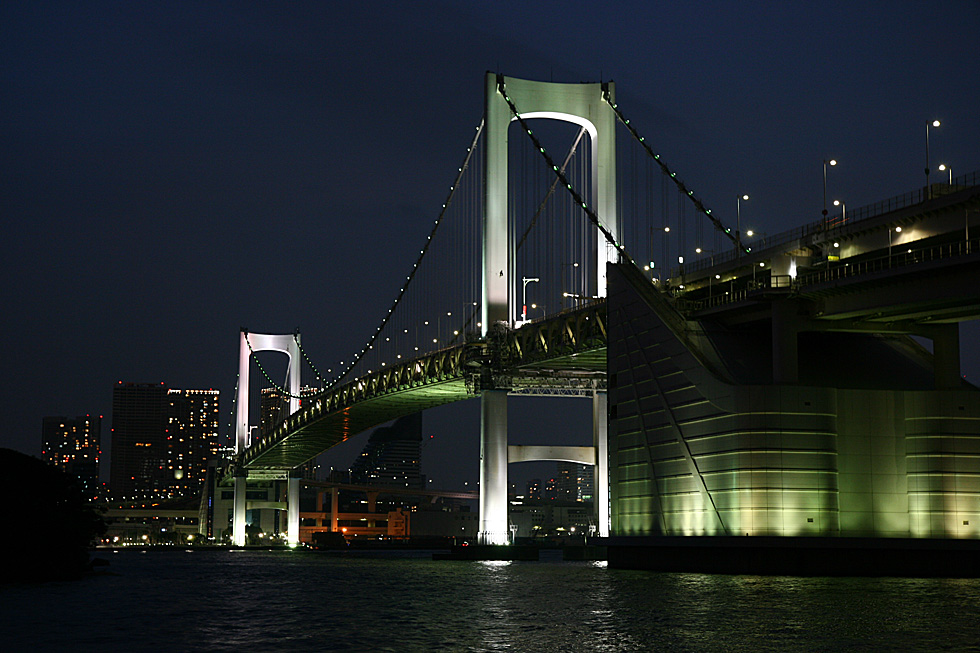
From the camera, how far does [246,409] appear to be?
10525 cm

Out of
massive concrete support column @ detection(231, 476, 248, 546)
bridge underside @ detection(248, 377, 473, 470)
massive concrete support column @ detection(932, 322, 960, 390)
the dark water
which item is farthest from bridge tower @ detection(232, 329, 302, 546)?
massive concrete support column @ detection(932, 322, 960, 390)

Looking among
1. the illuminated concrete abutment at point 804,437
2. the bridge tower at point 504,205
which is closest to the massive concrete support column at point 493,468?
the bridge tower at point 504,205

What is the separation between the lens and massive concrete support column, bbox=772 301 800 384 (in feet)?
122

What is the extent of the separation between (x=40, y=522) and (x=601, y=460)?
24613mm

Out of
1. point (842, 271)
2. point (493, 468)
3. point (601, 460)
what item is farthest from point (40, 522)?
point (601, 460)

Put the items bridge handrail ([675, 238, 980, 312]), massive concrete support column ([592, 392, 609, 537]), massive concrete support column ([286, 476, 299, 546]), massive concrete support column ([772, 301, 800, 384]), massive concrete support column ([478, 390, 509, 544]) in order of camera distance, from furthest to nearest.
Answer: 1. massive concrete support column ([286, 476, 299, 546])
2. massive concrete support column ([592, 392, 609, 537])
3. massive concrete support column ([478, 390, 509, 544])
4. massive concrete support column ([772, 301, 800, 384])
5. bridge handrail ([675, 238, 980, 312])

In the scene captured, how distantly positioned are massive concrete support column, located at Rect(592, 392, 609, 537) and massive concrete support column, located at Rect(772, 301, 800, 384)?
18.5 meters

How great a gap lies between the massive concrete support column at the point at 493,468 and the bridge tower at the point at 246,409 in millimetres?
46873

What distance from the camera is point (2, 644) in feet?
70.3

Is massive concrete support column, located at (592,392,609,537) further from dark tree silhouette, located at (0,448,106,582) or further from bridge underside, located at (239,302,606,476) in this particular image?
dark tree silhouette, located at (0,448,106,582)

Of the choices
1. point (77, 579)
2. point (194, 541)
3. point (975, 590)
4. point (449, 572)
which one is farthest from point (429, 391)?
point (194, 541)

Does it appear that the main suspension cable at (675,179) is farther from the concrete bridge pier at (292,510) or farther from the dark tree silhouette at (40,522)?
the concrete bridge pier at (292,510)

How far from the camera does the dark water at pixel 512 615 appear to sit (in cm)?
2125

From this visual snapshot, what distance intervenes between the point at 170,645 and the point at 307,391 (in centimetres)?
6856
